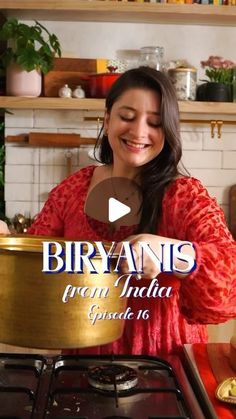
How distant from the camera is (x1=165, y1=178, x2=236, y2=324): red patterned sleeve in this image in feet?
2.52

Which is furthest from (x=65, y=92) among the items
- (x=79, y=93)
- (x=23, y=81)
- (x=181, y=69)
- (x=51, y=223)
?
(x=51, y=223)

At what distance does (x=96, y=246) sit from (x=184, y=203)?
27cm

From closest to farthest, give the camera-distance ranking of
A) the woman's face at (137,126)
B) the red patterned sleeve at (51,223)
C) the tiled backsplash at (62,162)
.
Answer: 1. the woman's face at (137,126)
2. the red patterned sleeve at (51,223)
3. the tiled backsplash at (62,162)

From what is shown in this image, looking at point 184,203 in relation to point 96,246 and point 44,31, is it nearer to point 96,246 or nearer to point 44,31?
point 96,246

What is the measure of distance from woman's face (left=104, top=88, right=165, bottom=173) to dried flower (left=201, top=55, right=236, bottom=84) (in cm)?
131

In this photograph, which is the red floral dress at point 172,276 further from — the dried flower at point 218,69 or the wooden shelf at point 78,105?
the dried flower at point 218,69

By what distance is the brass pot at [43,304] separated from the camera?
2.00ft

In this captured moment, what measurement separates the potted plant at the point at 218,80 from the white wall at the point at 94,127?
4 centimetres

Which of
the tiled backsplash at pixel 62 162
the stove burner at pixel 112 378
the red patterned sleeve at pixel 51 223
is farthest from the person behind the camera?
the tiled backsplash at pixel 62 162

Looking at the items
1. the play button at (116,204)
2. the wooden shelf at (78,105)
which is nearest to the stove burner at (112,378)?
the play button at (116,204)

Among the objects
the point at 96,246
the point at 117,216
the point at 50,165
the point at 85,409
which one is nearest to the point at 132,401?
the point at 85,409

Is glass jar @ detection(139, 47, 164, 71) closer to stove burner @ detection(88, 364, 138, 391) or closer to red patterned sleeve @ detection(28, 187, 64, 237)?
red patterned sleeve @ detection(28, 187, 64, 237)

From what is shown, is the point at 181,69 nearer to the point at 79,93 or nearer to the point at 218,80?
the point at 218,80

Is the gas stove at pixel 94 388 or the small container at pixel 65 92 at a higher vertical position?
the small container at pixel 65 92
